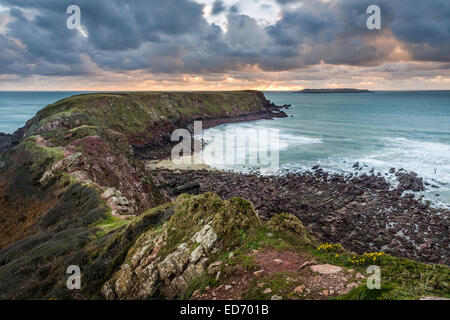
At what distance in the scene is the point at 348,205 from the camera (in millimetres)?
30094

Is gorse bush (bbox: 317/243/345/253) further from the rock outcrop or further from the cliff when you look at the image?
the rock outcrop

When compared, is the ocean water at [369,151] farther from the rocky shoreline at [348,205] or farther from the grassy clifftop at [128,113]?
the grassy clifftop at [128,113]

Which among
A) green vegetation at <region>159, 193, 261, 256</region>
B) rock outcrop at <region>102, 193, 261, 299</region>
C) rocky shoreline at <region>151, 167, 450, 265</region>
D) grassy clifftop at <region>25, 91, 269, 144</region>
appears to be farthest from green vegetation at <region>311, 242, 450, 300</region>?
grassy clifftop at <region>25, 91, 269, 144</region>

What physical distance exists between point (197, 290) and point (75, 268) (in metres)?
7.53

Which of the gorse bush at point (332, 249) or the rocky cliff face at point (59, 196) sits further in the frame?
the rocky cliff face at point (59, 196)

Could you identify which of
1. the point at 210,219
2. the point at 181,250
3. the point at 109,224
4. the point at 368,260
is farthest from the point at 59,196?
the point at 368,260

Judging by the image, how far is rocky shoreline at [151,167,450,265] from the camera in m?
22.8

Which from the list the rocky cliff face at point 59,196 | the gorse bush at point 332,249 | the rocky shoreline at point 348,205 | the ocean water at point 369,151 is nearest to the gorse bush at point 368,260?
the gorse bush at point 332,249

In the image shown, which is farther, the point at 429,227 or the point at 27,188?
the point at 27,188

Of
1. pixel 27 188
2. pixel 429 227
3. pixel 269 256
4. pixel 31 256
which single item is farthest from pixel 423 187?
pixel 27 188

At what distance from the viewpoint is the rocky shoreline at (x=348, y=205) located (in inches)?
899

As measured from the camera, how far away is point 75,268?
12352 millimetres

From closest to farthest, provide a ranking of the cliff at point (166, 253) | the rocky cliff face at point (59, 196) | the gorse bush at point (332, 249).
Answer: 1. the cliff at point (166, 253)
2. the gorse bush at point (332, 249)
3. the rocky cliff face at point (59, 196)
